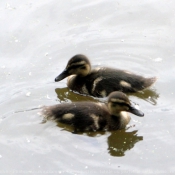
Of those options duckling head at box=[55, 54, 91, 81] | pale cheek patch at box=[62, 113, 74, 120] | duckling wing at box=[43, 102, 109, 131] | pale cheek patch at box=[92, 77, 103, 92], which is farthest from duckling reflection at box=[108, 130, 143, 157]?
duckling head at box=[55, 54, 91, 81]

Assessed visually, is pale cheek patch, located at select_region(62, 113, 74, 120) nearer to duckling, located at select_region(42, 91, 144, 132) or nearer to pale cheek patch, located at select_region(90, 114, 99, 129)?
duckling, located at select_region(42, 91, 144, 132)

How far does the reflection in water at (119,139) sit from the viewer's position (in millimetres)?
4957

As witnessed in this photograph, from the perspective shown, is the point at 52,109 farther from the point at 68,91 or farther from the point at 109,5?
the point at 109,5

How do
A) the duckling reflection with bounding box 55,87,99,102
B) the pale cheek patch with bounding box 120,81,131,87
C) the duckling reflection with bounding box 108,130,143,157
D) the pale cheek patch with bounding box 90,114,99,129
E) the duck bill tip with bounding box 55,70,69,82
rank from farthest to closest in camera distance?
1. the duck bill tip with bounding box 55,70,69,82
2. the duckling reflection with bounding box 55,87,99,102
3. the pale cheek patch with bounding box 120,81,131,87
4. the pale cheek patch with bounding box 90,114,99,129
5. the duckling reflection with bounding box 108,130,143,157

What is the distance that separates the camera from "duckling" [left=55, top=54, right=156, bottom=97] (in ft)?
18.2

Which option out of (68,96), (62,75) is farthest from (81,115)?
(62,75)

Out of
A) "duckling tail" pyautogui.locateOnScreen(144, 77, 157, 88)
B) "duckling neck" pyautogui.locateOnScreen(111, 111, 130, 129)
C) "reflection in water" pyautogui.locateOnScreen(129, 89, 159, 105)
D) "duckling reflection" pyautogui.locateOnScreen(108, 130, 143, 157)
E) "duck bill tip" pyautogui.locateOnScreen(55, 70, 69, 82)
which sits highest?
"duck bill tip" pyautogui.locateOnScreen(55, 70, 69, 82)

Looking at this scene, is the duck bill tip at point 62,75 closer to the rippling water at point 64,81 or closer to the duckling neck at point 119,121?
the rippling water at point 64,81

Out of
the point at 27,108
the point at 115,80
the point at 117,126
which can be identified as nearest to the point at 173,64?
the point at 115,80

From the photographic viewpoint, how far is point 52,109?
5168mm

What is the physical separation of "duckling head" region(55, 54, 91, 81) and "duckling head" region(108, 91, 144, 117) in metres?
0.71

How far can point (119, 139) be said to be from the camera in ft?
16.7

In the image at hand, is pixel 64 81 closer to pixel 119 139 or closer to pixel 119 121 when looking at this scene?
pixel 119 121

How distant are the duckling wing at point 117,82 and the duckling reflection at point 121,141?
57cm
